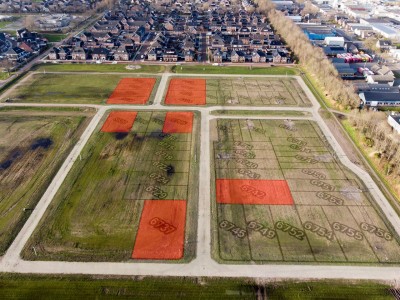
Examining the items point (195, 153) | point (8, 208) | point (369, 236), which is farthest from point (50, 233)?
point (369, 236)

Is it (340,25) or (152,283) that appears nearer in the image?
(152,283)

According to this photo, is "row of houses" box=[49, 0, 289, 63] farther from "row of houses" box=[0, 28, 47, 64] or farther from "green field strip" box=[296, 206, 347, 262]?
"green field strip" box=[296, 206, 347, 262]

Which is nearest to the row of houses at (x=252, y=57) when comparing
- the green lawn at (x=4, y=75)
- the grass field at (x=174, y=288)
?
the green lawn at (x=4, y=75)

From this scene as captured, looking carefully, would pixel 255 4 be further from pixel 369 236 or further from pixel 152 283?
pixel 152 283

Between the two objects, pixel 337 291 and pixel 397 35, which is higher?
pixel 397 35

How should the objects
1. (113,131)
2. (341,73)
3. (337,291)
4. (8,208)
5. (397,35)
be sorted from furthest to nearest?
1. (397,35)
2. (341,73)
3. (113,131)
4. (8,208)
5. (337,291)

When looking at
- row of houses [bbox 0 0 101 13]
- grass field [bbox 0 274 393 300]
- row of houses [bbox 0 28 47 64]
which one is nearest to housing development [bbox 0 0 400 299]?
grass field [bbox 0 274 393 300]
